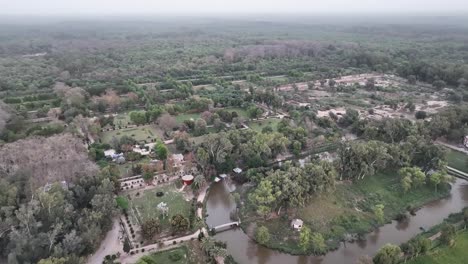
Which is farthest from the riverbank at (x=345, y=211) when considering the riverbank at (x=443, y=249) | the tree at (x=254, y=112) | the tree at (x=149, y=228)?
the tree at (x=254, y=112)

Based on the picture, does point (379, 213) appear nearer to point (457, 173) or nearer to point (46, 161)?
point (457, 173)

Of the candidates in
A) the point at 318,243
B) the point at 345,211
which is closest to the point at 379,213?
the point at 345,211

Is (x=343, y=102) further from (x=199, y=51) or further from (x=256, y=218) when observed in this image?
(x=199, y=51)

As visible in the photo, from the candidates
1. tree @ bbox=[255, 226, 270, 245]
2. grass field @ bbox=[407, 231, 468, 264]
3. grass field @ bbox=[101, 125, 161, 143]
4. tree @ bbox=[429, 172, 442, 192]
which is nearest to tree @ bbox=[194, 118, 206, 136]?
grass field @ bbox=[101, 125, 161, 143]

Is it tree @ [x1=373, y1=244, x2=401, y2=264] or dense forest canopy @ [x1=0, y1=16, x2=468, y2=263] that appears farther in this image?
dense forest canopy @ [x1=0, y1=16, x2=468, y2=263]

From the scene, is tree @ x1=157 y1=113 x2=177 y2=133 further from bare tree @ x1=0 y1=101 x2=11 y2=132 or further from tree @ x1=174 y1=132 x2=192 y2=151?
bare tree @ x1=0 y1=101 x2=11 y2=132
